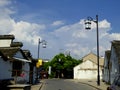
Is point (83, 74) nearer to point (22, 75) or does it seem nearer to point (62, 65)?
point (62, 65)

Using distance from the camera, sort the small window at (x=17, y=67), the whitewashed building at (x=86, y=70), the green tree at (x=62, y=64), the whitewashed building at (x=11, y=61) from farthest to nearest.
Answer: the green tree at (x=62, y=64) < the whitewashed building at (x=86, y=70) < the small window at (x=17, y=67) < the whitewashed building at (x=11, y=61)

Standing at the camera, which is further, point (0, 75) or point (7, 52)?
point (7, 52)

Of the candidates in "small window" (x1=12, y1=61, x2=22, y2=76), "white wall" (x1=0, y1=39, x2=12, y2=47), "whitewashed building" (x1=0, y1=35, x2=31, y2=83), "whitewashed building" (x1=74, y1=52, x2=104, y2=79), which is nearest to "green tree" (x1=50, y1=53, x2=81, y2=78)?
"whitewashed building" (x1=74, y1=52, x2=104, y2=79)

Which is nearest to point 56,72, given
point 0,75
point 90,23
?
point 90,23

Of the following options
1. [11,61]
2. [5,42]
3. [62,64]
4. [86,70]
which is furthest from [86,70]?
[11,61]

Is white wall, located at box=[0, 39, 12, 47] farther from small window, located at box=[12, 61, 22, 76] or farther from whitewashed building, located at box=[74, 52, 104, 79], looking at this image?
whitewashed building, located at box=[74, 52, 104, 79]

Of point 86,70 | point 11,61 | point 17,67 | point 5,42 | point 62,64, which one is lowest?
point 86,70

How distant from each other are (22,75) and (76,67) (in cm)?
5173

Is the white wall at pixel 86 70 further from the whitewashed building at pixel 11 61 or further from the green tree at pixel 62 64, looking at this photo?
the whitewashed building at pixel 11 61

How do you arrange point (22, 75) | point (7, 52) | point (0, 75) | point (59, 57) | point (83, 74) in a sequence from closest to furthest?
point (0, 75)
point (7, 52)
point (22, 75)
point (83, 74)
point (59, 57)

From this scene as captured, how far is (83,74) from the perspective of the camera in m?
83.2

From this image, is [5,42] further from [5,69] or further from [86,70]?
[86,70]

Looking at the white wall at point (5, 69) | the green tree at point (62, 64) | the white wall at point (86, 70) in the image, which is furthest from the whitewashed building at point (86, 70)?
the white wall at point (5, 69)

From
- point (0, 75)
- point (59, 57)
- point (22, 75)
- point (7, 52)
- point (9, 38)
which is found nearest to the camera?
point (0, 75)
